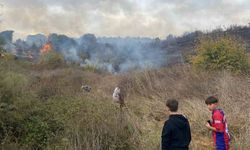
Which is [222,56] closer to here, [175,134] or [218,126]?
[218,126]

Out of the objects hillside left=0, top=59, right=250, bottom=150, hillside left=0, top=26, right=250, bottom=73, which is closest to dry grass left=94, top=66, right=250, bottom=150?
hillside left=0, top=59, right=250, bottom=150

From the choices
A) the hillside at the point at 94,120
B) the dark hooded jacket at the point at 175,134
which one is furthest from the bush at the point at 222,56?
the dark hooded jacket at the point at 175,134

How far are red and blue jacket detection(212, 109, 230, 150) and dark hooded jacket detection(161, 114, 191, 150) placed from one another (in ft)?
3.85

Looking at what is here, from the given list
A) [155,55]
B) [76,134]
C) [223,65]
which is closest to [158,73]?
[223,65]

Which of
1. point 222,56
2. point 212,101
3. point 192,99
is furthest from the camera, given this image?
point 222,56

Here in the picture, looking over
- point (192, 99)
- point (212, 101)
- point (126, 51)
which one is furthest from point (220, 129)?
point (126, 51)

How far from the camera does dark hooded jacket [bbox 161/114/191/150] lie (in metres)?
6.85

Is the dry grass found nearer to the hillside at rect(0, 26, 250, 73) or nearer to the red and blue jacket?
the red and blue jacket

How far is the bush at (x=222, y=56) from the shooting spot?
2123 cm

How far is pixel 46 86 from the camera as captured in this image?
56.6 ft

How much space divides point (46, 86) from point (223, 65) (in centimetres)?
882

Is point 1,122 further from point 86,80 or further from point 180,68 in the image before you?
point 86,80

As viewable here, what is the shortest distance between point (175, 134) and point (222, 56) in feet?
49.7

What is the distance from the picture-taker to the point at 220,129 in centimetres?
796
